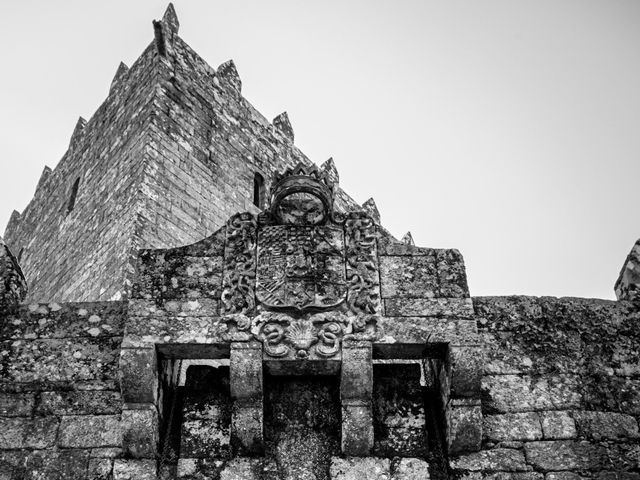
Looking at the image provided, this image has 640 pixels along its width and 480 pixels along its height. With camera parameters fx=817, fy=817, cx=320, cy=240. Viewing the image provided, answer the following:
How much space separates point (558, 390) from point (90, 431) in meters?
3.23

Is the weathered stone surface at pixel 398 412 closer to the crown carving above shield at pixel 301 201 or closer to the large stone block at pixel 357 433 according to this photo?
the large stone block at pixel 357 433

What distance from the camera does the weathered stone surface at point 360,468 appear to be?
523 cm

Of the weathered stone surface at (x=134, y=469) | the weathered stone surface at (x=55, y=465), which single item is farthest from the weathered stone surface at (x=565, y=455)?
the weathered stone surface at (x=55, y=465)

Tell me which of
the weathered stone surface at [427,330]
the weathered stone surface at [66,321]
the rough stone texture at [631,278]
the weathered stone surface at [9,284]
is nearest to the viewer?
the weathered stone surface at [427,330]

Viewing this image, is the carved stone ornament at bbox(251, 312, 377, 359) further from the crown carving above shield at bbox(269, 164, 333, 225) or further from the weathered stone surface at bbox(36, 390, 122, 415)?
the weathered stone surface at bbox(36, 390, 122, 415)

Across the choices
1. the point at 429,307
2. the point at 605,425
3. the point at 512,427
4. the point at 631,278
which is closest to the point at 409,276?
the point at 429,307

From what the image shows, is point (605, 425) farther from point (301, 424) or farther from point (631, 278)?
point (301, 424)

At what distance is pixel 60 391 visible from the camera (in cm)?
568

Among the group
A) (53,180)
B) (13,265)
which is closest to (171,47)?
(53,180)

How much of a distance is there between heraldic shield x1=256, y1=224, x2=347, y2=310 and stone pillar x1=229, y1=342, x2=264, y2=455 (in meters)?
0.37

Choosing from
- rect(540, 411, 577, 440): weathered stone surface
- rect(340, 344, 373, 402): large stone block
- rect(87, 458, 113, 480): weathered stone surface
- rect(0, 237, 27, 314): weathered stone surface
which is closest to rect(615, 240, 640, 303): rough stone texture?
rect(540, 411, 577, 440): weathered stone surface

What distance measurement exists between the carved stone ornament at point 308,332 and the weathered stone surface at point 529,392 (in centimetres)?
97

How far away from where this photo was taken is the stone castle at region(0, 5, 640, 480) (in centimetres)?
533

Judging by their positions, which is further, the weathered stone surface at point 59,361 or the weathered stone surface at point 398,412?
the weathered stone surface at point 59,361
